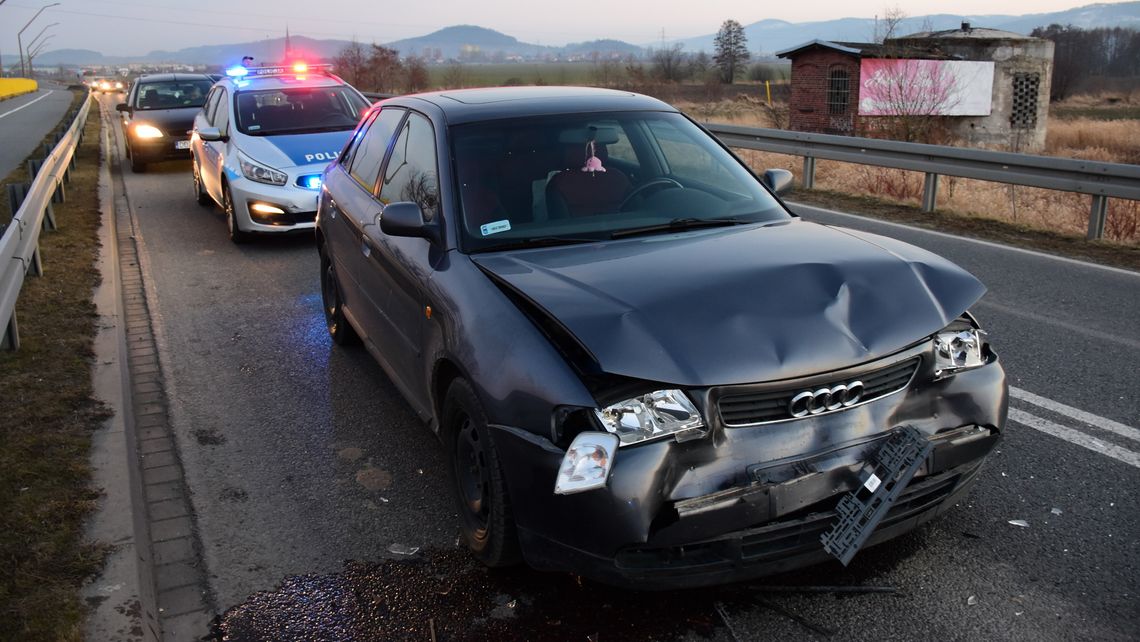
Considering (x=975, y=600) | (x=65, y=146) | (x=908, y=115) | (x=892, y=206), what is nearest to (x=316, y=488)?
(x=975, y=600)

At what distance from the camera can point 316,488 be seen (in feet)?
14.6

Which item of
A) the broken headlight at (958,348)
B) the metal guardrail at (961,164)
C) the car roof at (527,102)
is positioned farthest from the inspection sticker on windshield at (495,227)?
the metal guardrail at (961,164)

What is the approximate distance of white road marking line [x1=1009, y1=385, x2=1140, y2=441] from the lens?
4.66m

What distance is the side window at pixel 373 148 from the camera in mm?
5410

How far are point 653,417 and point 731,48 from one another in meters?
93.7

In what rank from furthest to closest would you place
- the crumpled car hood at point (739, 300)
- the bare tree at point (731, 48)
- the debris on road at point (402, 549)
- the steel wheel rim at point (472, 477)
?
the bare tree at point (731, 48) → the debris on road at point (402, 549) → the steel wheel rim at point (472, 477) → the crumpled car hood at point (739, 300)

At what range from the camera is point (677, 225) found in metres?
4.32

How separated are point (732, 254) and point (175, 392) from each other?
3706 mm

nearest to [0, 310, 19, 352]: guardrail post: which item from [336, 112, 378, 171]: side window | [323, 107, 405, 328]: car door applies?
[323, 107, 405, 328]: car door

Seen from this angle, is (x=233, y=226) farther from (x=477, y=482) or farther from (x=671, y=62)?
(x=671, y=62)

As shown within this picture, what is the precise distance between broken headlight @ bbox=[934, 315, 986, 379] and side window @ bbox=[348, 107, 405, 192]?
10.2 feet

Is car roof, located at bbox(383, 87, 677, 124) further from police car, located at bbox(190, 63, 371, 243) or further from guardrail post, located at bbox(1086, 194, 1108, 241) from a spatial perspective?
guardrail post, located at bbox(1086, 194, 1108, 241)

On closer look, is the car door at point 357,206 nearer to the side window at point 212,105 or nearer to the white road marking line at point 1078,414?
the white road marking line at point 1078,414

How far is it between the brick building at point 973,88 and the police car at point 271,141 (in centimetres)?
2503
